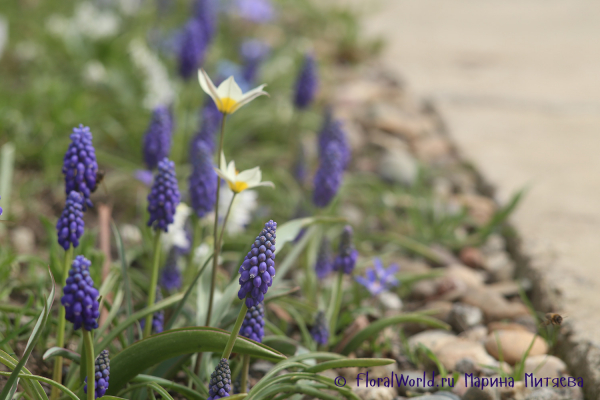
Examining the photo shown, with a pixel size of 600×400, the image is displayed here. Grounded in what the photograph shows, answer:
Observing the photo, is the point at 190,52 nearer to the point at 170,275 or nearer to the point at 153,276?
the point at 170,275

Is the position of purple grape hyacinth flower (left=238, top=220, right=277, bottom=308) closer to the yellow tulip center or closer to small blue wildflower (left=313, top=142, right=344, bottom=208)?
the yellow tulip center

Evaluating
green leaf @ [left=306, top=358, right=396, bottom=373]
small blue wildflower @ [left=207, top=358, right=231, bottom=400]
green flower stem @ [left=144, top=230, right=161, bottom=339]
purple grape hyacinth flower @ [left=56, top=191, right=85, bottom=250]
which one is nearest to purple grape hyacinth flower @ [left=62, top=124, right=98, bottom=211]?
purple grape hyacinth flower @ [left=56, top=191, right=85, bottom=250]

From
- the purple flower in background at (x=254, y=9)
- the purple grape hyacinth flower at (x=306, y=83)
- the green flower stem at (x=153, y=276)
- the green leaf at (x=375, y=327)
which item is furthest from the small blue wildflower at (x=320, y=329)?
the purple flower in background at (x=254, y=9)

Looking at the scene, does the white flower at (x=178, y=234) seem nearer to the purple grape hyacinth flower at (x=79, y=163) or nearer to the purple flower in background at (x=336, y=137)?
the purple flower in background at (x=336, y=137)

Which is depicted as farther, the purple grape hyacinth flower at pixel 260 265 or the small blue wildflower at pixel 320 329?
the small blue wildflower at pixel 320 329

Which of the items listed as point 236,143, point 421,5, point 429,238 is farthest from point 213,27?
point 421,5

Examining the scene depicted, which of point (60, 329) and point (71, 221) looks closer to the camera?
point (71, 221)

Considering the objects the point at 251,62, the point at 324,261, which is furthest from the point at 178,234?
the point at 251,62
